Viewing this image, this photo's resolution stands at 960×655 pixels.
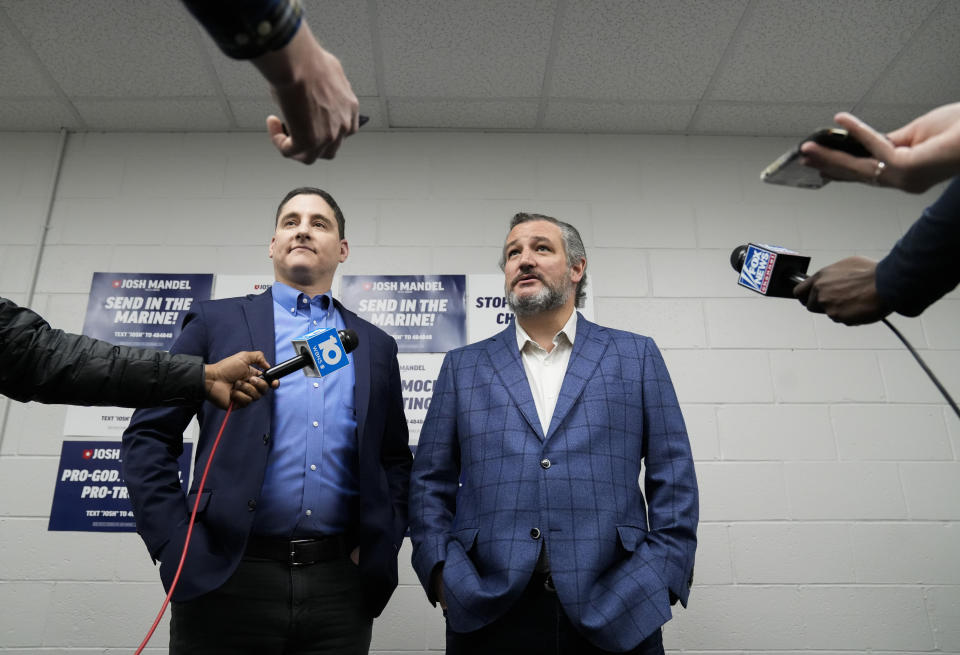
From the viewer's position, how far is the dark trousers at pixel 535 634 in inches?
48.8

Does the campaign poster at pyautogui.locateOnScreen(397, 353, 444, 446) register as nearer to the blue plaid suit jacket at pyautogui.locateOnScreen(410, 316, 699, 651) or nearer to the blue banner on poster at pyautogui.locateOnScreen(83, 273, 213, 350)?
the blue plaid suit jacket at pyautogui.locateOnScreen(410, 316, 699, 651)

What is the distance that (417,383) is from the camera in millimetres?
2375

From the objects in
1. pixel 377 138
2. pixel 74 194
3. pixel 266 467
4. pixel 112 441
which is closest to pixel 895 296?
pixel 266 467

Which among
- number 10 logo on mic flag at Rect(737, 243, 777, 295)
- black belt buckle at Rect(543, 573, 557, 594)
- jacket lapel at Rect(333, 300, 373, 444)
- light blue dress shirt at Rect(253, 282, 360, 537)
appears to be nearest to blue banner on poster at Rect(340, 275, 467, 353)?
jacket lapel at Rect(333, 300, 373, 444)

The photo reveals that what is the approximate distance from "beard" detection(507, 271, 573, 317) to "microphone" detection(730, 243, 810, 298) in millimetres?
602

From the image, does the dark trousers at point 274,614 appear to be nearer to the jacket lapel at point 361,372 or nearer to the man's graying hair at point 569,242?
the jacket lapel at point 361,372

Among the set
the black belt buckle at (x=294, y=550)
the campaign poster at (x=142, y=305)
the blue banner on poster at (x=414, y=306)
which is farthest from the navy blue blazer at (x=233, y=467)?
the campaign poster at (x=142, y=305)

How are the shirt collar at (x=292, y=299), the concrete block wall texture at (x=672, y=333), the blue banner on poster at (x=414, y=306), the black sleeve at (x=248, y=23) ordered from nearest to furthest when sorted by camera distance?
the black sleeve at (x=248, y=23) < the shirt collar at (x=292, y=299) < the concrete block wall texture at (x=672, y=333) < the blue banner on poster at (x=414, y=306)

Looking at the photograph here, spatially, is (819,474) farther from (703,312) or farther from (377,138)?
(377,138)

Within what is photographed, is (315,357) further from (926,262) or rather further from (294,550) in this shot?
(926,262)

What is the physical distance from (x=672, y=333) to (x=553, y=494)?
1373mm

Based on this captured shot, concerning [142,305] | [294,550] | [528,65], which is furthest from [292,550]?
[528,65]

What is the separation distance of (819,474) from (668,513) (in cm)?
135

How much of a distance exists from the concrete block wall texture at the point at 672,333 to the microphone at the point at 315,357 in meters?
1.19
